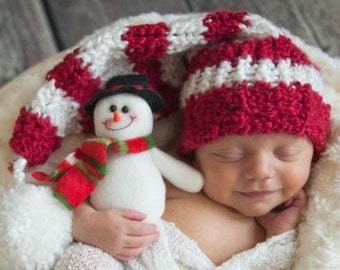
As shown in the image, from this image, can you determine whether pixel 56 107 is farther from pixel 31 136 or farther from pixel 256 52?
pixel 256 52

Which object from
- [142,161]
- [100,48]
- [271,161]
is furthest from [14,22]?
[271,161]

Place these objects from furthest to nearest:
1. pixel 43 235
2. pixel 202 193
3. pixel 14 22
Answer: pixel 14 22, pixel 202 193, pixel 43 235

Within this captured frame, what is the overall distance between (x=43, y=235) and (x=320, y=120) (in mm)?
473

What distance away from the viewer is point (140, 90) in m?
0.94

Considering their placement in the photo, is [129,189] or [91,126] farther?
[91,126]

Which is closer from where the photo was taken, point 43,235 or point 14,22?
point 43,235

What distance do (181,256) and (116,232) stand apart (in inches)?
4.5

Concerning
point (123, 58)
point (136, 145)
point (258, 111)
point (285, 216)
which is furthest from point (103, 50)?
point (285, 216)

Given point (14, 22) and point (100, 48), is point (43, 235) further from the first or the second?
point (14, 22)

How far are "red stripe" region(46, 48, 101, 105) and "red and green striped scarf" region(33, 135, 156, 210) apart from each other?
0.34 ft

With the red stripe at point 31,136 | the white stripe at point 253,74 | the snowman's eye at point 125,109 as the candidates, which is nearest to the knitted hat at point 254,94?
the white stripe at point 253,74

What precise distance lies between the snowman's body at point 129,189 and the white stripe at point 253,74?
0.16 metres

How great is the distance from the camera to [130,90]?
0.94 metres

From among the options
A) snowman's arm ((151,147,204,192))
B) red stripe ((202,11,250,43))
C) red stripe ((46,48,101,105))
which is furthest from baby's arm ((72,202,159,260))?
red stripe ((202,11,250,43))
